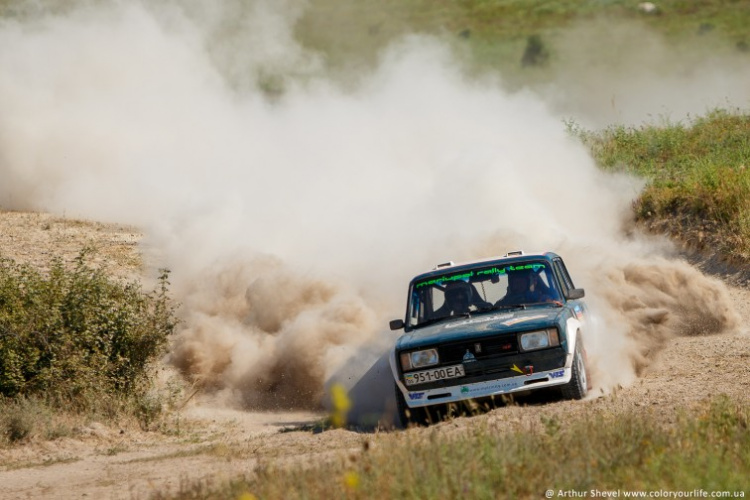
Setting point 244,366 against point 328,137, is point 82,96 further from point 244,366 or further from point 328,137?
point 244,366

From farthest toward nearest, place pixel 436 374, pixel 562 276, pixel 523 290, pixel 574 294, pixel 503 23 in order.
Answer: pixel 503 23
pixel 562 276
pixel 523 290
pixel 574 294
pixel 436 374

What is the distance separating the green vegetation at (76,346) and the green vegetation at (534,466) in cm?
518

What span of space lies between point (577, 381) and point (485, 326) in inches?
39.1

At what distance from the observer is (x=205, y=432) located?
13.2 m

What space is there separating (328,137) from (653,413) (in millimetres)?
15487

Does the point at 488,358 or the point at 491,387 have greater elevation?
the point at 488,358

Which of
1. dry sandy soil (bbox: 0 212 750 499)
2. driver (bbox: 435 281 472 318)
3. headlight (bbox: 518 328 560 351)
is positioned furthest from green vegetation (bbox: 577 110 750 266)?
headlight (bbox: 518 328 560 351)

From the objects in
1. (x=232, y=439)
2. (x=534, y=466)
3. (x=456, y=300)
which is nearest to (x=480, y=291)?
(x=456, y=300)

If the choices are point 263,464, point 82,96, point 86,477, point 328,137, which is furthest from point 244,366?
point 82,96

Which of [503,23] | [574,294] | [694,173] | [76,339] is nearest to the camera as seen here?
[574,294]

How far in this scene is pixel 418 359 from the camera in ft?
36.7

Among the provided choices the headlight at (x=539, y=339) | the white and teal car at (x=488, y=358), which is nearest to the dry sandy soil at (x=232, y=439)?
the white and teal car at (x=488, y=358)

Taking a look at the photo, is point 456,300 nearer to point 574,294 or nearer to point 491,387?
point 574,294

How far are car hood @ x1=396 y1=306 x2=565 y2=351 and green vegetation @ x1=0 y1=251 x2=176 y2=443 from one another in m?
3.78
